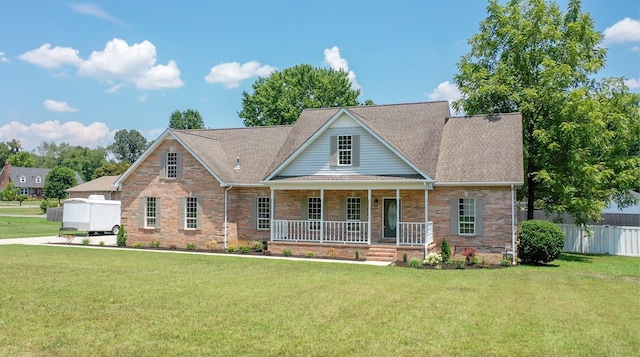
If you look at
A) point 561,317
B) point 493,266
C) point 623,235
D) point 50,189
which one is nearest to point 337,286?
point 561,317

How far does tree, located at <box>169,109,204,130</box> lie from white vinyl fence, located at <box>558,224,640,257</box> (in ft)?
203

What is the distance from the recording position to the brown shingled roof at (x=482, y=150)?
20.0 meters

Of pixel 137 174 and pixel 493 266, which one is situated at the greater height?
pixel 137 174

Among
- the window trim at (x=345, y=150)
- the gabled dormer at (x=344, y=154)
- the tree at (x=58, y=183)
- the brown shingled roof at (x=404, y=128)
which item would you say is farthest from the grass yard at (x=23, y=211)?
the window trim at (x=345, y=150)

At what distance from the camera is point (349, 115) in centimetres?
2164

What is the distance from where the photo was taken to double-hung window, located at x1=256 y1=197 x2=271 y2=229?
24188mm

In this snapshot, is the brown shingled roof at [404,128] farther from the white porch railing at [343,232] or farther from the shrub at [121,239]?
the shrub at [121,239]

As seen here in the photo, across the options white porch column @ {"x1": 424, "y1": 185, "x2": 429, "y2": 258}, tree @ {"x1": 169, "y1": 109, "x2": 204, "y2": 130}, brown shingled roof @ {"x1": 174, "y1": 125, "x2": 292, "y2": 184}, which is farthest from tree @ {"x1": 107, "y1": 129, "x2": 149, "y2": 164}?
white porch column @ {"x1": 424, "y1": 185, "x2": 429, "y2": 258}

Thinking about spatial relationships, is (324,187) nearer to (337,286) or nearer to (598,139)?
(337,286)

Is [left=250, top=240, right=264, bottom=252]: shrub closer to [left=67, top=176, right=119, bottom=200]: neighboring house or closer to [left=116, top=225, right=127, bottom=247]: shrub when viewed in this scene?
[left=116, top=225, right=127, bottom=247]: shrub

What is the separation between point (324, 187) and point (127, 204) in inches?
430

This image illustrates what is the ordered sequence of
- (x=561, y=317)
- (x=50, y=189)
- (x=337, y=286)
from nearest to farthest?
(x=561, y=317) → (x=337, y=286) → (x=50, y=189)

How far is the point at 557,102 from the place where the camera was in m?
23.6

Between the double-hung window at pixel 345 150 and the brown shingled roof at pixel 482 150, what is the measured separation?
3.91m
